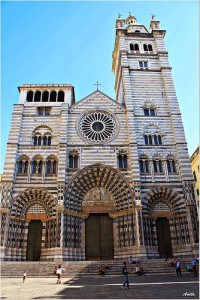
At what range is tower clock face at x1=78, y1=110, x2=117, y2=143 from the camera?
22969 millimetres

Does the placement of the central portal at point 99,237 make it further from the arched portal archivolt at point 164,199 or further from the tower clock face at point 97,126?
the tower clock face at point 97,126

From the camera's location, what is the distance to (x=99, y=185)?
2147 centimetres

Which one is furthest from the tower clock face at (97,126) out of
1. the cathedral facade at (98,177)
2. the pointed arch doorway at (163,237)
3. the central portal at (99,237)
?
the pointed arch doorway at (163,237)

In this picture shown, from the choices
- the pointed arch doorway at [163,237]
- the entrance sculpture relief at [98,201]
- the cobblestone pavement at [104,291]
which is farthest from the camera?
the entrance sculpture relief at [98,201]

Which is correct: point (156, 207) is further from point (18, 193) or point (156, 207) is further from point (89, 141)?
point (18, 193)

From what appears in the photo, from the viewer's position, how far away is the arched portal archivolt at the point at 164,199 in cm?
1981

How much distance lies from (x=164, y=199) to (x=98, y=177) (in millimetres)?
5822

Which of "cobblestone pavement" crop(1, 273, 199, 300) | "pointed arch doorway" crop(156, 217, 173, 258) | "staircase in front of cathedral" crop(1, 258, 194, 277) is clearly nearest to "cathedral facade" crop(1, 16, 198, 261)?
"pointed arch doorway" crop(156, 217, 173, 258)

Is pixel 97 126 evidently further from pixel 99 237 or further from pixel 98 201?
pixel 99 237

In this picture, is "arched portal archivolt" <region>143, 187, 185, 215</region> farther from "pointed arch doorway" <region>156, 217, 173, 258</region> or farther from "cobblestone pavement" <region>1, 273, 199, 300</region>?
"cobblestone pavement" <region>1, 273, 199, 300</region>

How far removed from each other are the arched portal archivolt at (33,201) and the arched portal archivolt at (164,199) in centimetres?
752

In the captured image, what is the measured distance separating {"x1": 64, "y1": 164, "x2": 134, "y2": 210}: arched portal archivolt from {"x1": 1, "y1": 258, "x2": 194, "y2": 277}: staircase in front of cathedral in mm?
4617

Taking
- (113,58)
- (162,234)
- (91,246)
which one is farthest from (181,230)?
(113,58)

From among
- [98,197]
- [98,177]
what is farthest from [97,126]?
[98,197]
